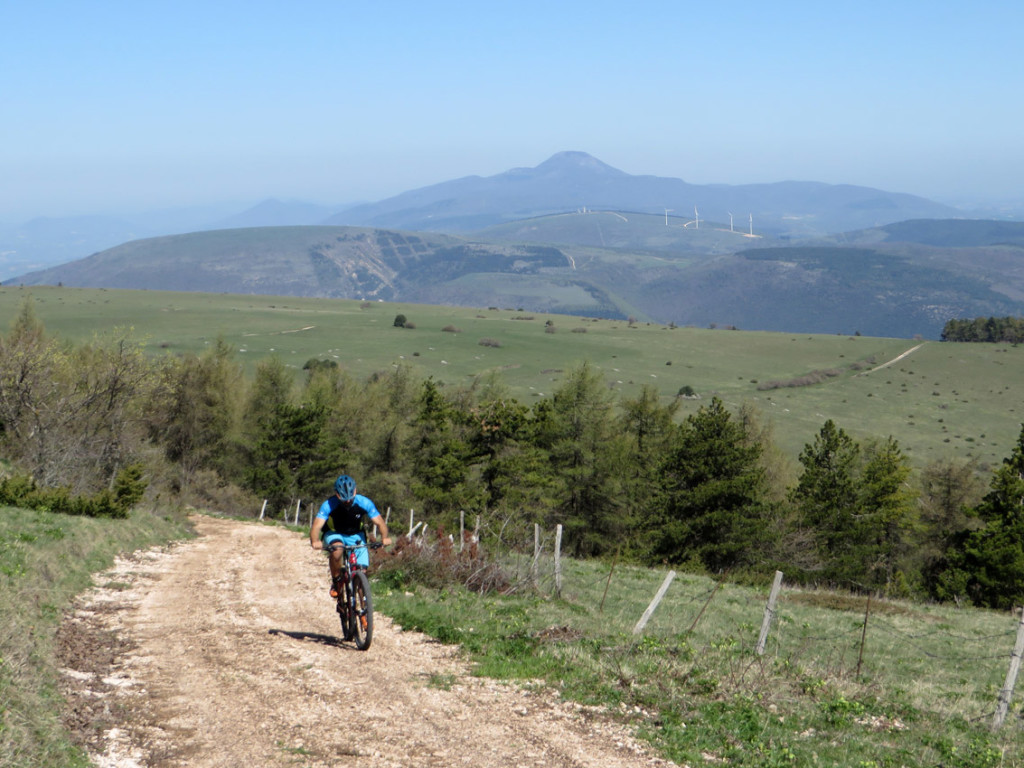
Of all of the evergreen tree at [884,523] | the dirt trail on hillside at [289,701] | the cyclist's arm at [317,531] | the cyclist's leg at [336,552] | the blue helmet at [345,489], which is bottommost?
the evergreen tree at [884,523]

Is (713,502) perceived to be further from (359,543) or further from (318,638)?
(359,543)

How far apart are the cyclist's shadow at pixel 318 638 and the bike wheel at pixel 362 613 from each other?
0.90 feet

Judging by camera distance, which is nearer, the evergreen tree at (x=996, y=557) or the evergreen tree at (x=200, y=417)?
the evergreen tree at (x=996, y=557)

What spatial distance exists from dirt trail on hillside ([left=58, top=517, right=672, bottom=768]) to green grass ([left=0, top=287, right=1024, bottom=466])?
86.6 m

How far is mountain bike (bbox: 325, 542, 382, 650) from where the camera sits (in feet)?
39.2

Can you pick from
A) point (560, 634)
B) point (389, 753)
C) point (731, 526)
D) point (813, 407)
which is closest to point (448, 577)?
point (560, 634)

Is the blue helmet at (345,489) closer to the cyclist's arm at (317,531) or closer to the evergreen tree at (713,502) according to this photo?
the cyclist's arm at (317,531)

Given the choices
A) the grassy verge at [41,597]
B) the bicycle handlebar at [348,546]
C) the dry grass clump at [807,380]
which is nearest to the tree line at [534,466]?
the grassy verge at [41,597]

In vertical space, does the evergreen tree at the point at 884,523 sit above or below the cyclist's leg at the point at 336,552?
below

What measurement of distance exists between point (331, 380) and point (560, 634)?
6466 centimetres

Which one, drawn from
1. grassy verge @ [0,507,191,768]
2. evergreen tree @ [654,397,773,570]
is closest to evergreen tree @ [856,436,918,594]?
evergreen tree @ [654,397,773,570]

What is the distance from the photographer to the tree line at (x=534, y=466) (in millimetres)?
41438

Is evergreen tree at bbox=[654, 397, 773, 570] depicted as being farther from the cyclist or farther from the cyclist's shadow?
the cyclist

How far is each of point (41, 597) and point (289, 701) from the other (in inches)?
266
